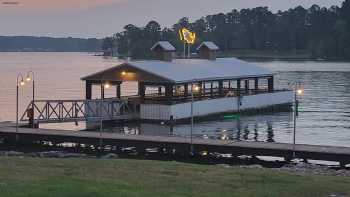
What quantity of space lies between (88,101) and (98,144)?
15508 mm

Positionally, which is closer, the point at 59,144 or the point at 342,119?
the point at 59,144

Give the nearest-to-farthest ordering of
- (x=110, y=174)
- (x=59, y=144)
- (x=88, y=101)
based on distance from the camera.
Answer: (x=110, y=174), (x=59, y=144), (x=88, y=101)

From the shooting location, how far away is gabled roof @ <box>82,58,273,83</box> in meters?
59.6

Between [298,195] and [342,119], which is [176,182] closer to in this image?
[298,195]

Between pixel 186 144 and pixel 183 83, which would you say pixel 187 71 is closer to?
pixel 183 83

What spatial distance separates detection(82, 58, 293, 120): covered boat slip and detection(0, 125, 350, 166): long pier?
12382 mm

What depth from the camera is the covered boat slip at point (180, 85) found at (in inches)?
2302

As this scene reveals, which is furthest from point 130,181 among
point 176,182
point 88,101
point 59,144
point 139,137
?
point 88,101

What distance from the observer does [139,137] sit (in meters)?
42.7

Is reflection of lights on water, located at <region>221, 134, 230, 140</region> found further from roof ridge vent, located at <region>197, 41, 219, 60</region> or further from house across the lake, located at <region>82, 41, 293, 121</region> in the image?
roof ridge vent, located at <region>197, 41, 219, 60</region>

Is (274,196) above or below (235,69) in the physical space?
below

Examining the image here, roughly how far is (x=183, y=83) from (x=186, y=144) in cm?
1977

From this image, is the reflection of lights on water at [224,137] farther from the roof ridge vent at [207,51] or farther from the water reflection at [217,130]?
the roof ridge vent at [207,51]

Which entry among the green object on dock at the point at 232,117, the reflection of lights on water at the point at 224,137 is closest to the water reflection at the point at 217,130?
the reflection of lights on water at the point at 224,137
